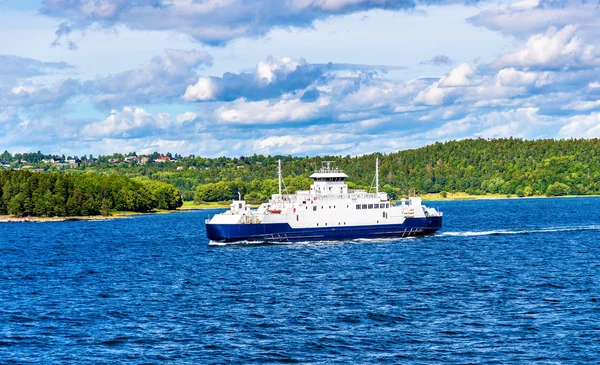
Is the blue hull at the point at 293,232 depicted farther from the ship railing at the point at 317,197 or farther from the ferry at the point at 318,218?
the ship railing at the point at 317,197

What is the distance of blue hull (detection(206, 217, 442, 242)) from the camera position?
9694cm

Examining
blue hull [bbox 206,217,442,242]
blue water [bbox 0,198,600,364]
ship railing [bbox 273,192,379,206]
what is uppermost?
ship railing [bbox 273,192,379,206]

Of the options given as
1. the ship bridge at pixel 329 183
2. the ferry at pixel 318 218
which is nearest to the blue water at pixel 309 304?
the ferry at pixel 318 218

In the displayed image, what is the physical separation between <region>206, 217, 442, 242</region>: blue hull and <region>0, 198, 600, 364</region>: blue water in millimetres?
1855

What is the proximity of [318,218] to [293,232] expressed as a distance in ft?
12.1

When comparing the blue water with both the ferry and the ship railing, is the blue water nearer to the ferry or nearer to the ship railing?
the ferry

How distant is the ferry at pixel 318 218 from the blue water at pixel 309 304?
2.29m

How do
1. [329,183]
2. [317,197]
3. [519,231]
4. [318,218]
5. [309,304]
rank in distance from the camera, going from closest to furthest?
[309,304]
[318,218]
[317,197]
[329,183]
[519,231]

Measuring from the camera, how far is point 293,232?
9856cm

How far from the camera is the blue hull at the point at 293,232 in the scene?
9694 cm

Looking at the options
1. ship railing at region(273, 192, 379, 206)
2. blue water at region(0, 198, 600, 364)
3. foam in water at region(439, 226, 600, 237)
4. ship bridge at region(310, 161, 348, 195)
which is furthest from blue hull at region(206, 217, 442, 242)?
foam in water at region(439, 226, 600, 237)

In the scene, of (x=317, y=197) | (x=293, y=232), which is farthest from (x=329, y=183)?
(x=293, y=232)

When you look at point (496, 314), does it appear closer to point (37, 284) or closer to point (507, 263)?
point (507, 263)

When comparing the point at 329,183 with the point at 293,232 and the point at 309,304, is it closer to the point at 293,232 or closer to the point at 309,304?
the point at 293,232
